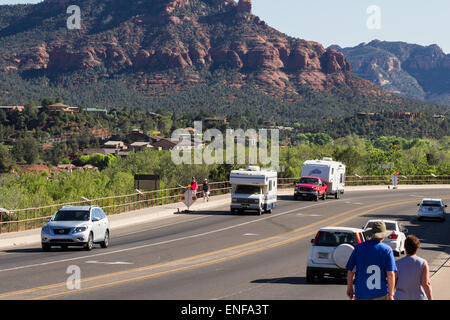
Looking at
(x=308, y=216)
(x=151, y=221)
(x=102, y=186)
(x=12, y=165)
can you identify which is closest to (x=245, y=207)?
(x=308, y=216)

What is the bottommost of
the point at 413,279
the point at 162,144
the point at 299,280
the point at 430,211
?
the point at 430,211

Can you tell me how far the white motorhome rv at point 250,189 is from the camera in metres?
40.3

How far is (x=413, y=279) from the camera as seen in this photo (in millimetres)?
9406

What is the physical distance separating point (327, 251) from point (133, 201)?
27.1m

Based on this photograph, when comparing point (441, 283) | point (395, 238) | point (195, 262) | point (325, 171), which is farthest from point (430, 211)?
point (441, 283)

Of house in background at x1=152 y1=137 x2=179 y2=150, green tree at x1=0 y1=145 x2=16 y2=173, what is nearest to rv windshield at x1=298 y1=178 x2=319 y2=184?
green tree at x1=0 y1=145 x2=16 y2=173

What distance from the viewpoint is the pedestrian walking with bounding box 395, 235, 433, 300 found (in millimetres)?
9367

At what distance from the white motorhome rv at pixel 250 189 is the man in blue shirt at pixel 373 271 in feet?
99.8

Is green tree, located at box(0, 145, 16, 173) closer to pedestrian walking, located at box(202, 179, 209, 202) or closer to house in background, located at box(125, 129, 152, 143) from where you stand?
house in background, located at box(125, 129, 152, 143)

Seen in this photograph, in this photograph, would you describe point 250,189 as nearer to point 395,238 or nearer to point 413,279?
point 395,238

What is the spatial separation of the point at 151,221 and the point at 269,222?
595 centimetres

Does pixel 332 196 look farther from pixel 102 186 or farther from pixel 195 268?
pixel 195 268

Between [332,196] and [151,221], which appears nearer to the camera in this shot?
[151,221]
